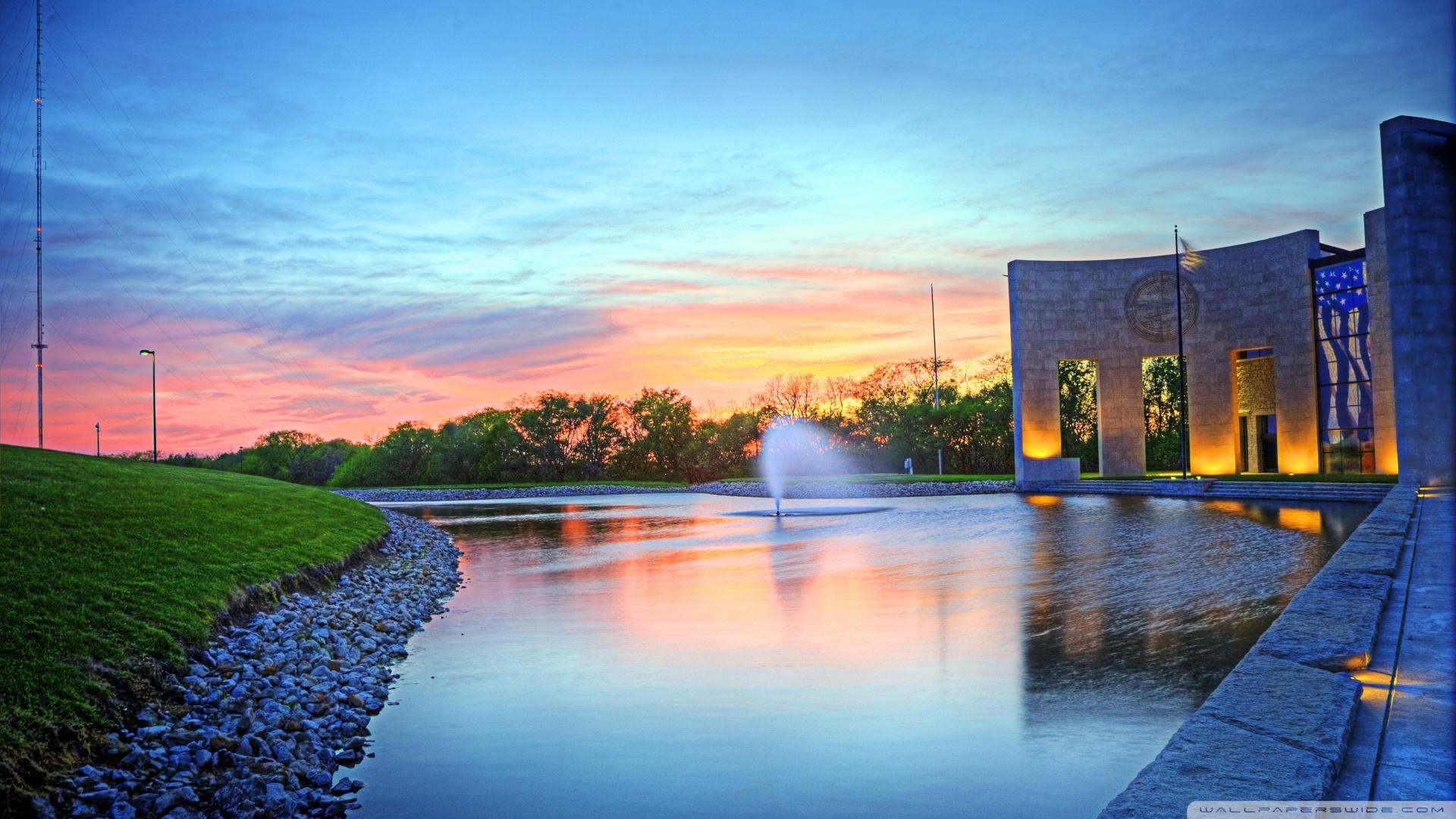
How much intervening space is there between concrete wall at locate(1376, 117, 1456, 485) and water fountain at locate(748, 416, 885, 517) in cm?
3510

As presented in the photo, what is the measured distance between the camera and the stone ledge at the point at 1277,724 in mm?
2951

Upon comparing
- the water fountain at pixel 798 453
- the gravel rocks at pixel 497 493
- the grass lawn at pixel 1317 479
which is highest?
the water fountain at pixel 798 453

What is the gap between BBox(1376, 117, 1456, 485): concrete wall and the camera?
66.8 feet

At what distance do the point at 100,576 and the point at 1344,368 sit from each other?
1371 inches

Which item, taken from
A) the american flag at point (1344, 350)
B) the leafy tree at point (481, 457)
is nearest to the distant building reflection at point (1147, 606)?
the american flag at point (1344, 350)

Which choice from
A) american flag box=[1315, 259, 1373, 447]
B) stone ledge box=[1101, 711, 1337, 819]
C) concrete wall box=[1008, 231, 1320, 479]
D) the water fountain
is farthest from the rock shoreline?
stone ledge box=[1101, 711, 1337, 819]

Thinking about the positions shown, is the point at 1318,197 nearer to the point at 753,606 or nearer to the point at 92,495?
the point at 753,606

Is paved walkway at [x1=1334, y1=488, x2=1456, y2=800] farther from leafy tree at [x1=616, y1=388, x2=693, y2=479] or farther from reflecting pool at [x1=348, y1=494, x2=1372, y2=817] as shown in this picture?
leafy tree at [x1=616, y1=388, x2=693, y2=479]

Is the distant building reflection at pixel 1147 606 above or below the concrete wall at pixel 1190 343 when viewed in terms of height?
below

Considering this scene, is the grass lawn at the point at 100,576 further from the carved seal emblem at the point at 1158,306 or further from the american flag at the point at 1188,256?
the carved seal emblem at the point at 1158,306

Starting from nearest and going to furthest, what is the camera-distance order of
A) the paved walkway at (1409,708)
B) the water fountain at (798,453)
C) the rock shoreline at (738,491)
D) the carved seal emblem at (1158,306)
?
the paved walkway at (1409,708)
the carved seal emblem at (1158,306)
the rock shoreline at (738,491)
the water fountain at (798,453)

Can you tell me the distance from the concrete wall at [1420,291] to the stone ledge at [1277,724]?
18.0 m

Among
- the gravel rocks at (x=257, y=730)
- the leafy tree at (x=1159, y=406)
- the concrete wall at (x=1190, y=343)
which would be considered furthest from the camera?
the leafy tree at (x=1159, y=406)

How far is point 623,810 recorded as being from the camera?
461 cm
